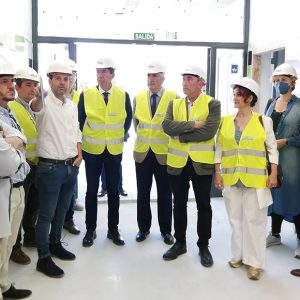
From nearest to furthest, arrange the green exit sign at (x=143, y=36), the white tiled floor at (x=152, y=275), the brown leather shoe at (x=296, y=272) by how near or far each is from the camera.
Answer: the white tiled floor at (x=152, y=275) < the brown leather shoe at (x=296, y=272) < the green exit sign at (x=143, y=36)

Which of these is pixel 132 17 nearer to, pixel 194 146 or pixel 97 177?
pixel 97 177

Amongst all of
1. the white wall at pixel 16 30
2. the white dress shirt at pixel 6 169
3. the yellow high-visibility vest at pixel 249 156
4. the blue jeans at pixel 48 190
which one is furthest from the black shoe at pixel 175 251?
the white wall at pixel 16 30

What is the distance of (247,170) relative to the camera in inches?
109

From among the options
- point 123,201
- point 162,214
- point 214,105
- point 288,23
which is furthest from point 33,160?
point 288,23

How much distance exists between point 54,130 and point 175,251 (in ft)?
4.51

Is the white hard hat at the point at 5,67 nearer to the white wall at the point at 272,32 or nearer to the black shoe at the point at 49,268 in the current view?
the black shoe at the point at 49,268

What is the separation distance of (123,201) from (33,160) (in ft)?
6.47

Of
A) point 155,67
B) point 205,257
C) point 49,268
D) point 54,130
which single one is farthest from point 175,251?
point 155,67

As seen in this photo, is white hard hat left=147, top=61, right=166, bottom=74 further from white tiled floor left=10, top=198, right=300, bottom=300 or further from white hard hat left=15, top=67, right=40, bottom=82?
white tiled floor left=10, top=198, right=300, bottom=300

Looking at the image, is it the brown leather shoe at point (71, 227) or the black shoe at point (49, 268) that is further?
the brown leather shoe at point (71, 227)

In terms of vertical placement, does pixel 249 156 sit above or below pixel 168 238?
above

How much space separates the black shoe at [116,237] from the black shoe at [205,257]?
72 cm

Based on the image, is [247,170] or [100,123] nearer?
[247,170]

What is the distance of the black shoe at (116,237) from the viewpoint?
3384 mm
